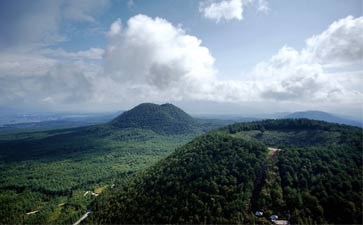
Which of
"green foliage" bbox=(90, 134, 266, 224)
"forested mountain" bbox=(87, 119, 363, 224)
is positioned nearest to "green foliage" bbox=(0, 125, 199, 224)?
"green foliage" bbox=(90, 134, 266, 224)

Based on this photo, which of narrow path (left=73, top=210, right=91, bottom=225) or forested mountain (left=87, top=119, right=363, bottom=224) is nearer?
forested mountain (left=87, top=119, right=363, bottom=224)

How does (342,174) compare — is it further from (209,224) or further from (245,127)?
(245,127)

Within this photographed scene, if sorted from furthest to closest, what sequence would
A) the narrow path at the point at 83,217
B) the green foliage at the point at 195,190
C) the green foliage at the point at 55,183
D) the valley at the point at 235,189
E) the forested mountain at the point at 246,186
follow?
the green foliage at the point at 55,183 < the narrow path at the point at 83,217 < the green foliage at the point at 195,190 < the valley at the point at 235,189 < the forested mountain at the point at 246,186

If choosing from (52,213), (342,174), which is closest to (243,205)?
(342,174)

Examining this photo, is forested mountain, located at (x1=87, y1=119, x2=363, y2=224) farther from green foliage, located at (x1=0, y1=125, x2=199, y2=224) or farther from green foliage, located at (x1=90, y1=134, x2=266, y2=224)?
green foliage, located at (x1=0, y1=125, x2=199, y2=224)

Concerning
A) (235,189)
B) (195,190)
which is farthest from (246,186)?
(195,190)

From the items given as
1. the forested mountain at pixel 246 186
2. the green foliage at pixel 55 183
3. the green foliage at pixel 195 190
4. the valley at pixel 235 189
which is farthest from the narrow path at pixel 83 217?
the forested mountain at pixel 246 186

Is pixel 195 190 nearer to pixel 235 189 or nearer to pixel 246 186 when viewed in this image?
pixel 235 189

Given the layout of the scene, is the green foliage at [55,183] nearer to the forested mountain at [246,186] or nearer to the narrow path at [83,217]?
the narrow path at [83,217]
